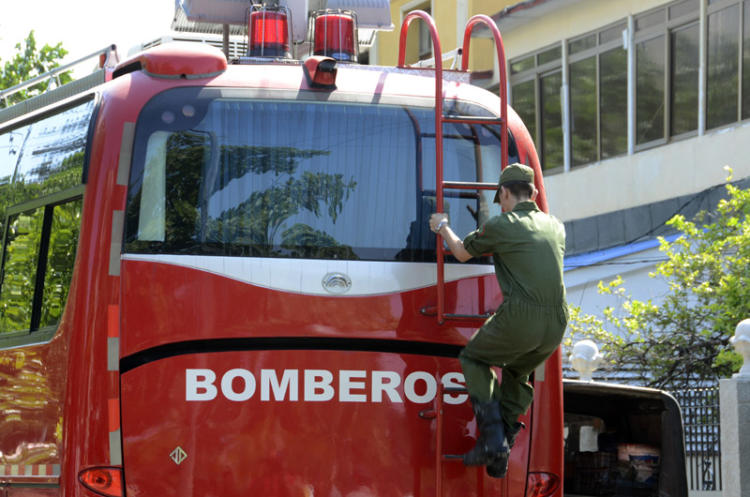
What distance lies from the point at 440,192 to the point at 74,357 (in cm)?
197

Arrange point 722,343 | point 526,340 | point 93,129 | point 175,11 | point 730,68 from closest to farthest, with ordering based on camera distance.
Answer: point 526,340 → point 93,129 → point 175,11 → point 722,343 → point 730,68

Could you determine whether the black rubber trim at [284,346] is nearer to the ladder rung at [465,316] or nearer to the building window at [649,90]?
the ladder rung at [465,316]

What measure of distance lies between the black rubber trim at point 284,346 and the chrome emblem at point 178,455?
0.45m

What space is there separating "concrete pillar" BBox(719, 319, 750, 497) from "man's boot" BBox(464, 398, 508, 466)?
15.8 feet

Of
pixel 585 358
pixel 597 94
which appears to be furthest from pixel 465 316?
pixel 597 94

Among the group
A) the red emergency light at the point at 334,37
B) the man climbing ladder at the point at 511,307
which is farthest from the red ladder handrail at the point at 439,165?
the red emergency light at the point at 334,37

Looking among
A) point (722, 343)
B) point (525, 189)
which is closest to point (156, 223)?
point (525, 189)

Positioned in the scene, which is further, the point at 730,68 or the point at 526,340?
the point at 730,68

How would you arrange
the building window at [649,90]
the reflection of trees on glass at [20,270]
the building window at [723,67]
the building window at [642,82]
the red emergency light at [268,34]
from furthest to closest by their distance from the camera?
the building window at [649,90]
the building window at [642,82]
the building window at [723,67]
the red emergency light at [268,34]
the reflection of trees on glass at [20,270]

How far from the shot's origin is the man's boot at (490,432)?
6.21 metres

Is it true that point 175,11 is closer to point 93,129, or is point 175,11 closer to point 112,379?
point 93,129

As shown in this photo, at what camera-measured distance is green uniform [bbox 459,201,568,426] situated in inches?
242

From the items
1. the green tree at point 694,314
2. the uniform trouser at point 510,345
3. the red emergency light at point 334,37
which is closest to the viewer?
the uniform trouser at point 510,345

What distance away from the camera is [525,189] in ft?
20.9
